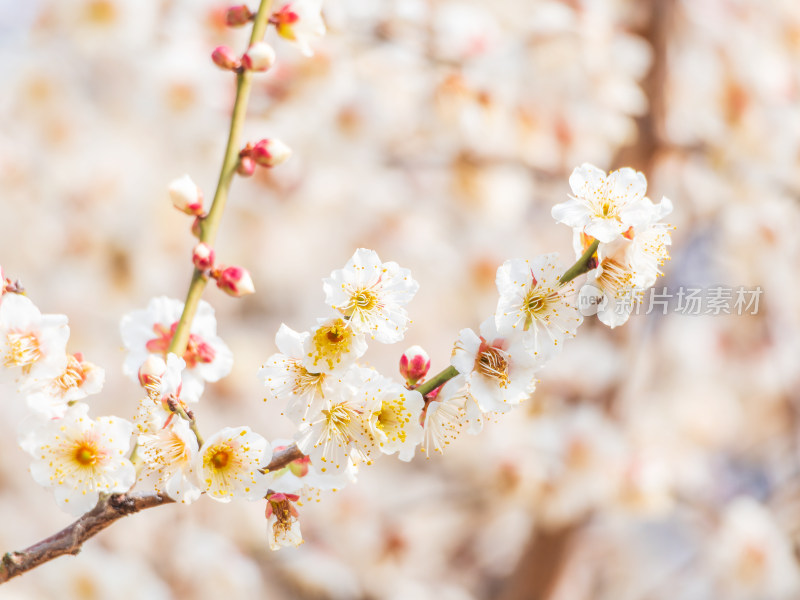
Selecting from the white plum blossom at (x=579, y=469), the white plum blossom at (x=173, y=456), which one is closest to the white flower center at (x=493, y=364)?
the white plum blossom at (x=173, y=456)

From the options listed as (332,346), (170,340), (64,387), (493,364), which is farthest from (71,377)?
(493,364)

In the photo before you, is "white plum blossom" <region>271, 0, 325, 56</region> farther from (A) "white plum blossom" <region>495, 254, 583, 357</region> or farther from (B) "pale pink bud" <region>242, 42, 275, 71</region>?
(A) "white plum blossom" <region>495, 254, 583, 357</region>

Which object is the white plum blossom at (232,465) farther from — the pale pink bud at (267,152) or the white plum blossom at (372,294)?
the pale pink bud at (267,152)

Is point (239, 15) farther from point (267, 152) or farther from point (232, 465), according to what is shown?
point (232, 465)

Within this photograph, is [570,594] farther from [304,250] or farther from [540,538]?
[304,250]

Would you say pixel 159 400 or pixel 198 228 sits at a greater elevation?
pixel 198 228
